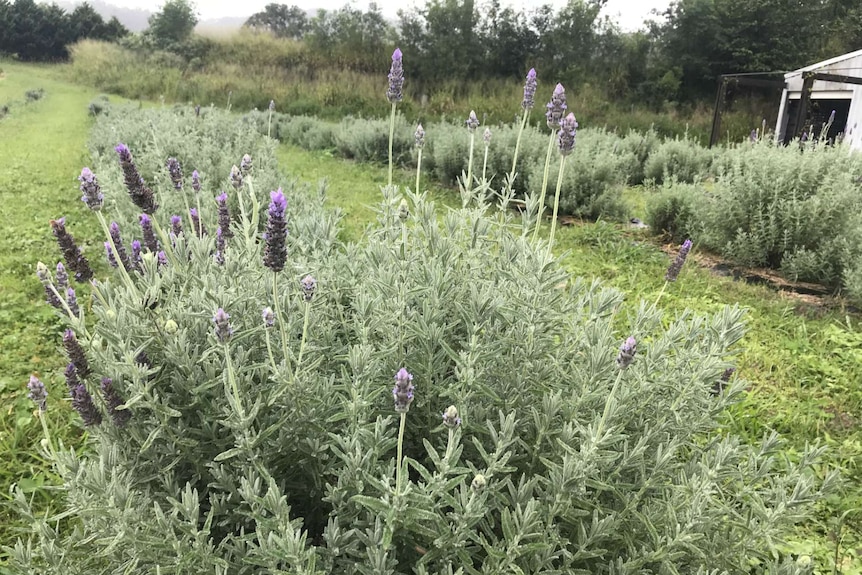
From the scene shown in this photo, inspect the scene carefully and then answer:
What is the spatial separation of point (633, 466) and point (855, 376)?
289cm

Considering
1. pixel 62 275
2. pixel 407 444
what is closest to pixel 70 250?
pixel 62 275

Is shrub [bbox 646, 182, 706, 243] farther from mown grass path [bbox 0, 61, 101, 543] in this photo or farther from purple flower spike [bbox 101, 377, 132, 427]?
mown grass path [bbox 0, 61, 101, 543]

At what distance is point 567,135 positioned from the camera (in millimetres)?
1598

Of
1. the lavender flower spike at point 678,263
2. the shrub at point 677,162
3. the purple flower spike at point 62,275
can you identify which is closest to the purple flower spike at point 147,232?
the purple flower spike at point 62,275

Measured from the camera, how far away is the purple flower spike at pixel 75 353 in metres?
1.38

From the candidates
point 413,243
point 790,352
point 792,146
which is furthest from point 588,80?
point 413,243

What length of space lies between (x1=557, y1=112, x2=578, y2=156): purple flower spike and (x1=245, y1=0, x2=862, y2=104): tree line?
2022 centimetres

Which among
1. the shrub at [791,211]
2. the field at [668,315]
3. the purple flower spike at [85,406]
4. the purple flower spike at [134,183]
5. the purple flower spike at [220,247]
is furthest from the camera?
the shrub at [791,211]

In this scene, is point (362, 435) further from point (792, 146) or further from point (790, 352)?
point (792, 146)

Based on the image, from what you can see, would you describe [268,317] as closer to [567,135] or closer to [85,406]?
[85,406]

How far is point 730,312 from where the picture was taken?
5.60 feet

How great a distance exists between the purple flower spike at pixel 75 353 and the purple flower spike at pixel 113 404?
88 millimetres

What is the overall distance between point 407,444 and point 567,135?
3.56 ft

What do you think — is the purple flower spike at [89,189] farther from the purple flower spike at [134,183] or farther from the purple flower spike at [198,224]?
the purple flower spike at [198,224]
